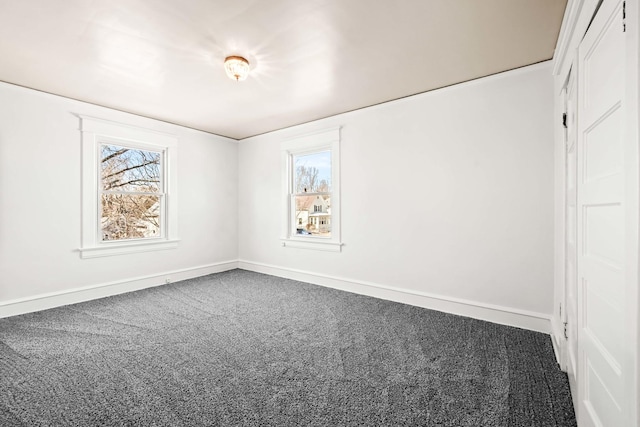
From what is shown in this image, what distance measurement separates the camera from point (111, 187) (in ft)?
13.8

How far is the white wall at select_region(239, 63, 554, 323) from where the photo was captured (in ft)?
9.55

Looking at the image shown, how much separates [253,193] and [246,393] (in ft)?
13.1

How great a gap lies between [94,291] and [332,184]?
136 inches

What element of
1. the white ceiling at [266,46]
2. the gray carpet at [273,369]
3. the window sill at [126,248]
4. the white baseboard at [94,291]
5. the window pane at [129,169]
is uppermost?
the white ceiling at [266,46]

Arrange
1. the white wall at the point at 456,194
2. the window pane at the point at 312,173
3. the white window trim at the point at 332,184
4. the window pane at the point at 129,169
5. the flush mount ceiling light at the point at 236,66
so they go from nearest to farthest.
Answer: the flush mount ceiling light at the point at 236,66 → the white wall at the point at 456,194 → the window pane at the point at 129,169 → the white window trim at the point at 332,184 → the window pane at the point at 312,173

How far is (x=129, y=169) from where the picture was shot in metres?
4.43

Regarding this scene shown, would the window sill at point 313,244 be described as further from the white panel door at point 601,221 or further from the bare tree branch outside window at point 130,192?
the white panel door at point 601,221

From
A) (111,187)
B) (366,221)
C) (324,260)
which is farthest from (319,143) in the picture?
(111,187)

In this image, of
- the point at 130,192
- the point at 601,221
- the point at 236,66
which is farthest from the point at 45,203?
the point at 601,221

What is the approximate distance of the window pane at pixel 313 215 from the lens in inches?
185

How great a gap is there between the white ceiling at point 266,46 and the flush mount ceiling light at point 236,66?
0.07 meters

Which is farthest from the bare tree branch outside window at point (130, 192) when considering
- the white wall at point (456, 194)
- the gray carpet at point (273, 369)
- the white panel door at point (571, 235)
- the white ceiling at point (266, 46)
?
the white panel door at point (571, 235)

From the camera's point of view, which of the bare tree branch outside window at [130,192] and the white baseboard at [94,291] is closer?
the white baseboard at [94,291]

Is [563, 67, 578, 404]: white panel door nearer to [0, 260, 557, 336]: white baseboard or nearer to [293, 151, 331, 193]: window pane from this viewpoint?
[0, 260, 557, 336]: white baseboard
